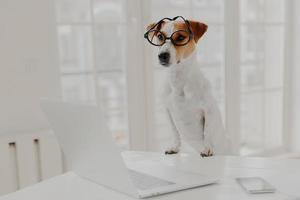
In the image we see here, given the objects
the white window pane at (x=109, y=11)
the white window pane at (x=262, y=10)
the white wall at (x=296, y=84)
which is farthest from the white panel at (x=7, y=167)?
the white wall at (x=296, y=84)

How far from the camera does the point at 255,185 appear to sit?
954mm

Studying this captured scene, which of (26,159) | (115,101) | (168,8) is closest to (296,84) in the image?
(168,8)

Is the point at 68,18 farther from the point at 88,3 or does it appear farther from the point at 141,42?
the point at 141,42

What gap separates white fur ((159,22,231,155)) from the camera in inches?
46.3

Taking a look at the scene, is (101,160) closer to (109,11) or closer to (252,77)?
(109,11)

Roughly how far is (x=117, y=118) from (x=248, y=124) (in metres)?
1.20

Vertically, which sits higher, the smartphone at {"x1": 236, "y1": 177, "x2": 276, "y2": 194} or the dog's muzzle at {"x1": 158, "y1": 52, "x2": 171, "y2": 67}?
the dog's muzzle at {"x1": 158, "y1": 52, "x2": 171, "y2": 67}

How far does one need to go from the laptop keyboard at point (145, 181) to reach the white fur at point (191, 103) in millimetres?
221

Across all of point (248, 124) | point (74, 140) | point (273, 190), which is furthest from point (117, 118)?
point (273, 190)

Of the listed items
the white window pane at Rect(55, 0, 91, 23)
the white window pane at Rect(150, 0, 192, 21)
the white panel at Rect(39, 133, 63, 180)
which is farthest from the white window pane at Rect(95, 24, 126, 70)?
the white panel at Rect(39, 133, 63, 180)

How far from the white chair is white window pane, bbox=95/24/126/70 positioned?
561 mm

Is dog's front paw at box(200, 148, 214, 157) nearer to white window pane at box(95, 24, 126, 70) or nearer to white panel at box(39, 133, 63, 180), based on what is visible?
white panel at box(39, 133, 63, 180)

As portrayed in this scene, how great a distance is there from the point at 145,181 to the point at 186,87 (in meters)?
0.31

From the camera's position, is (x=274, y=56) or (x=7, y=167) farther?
(x=274, y=56)
